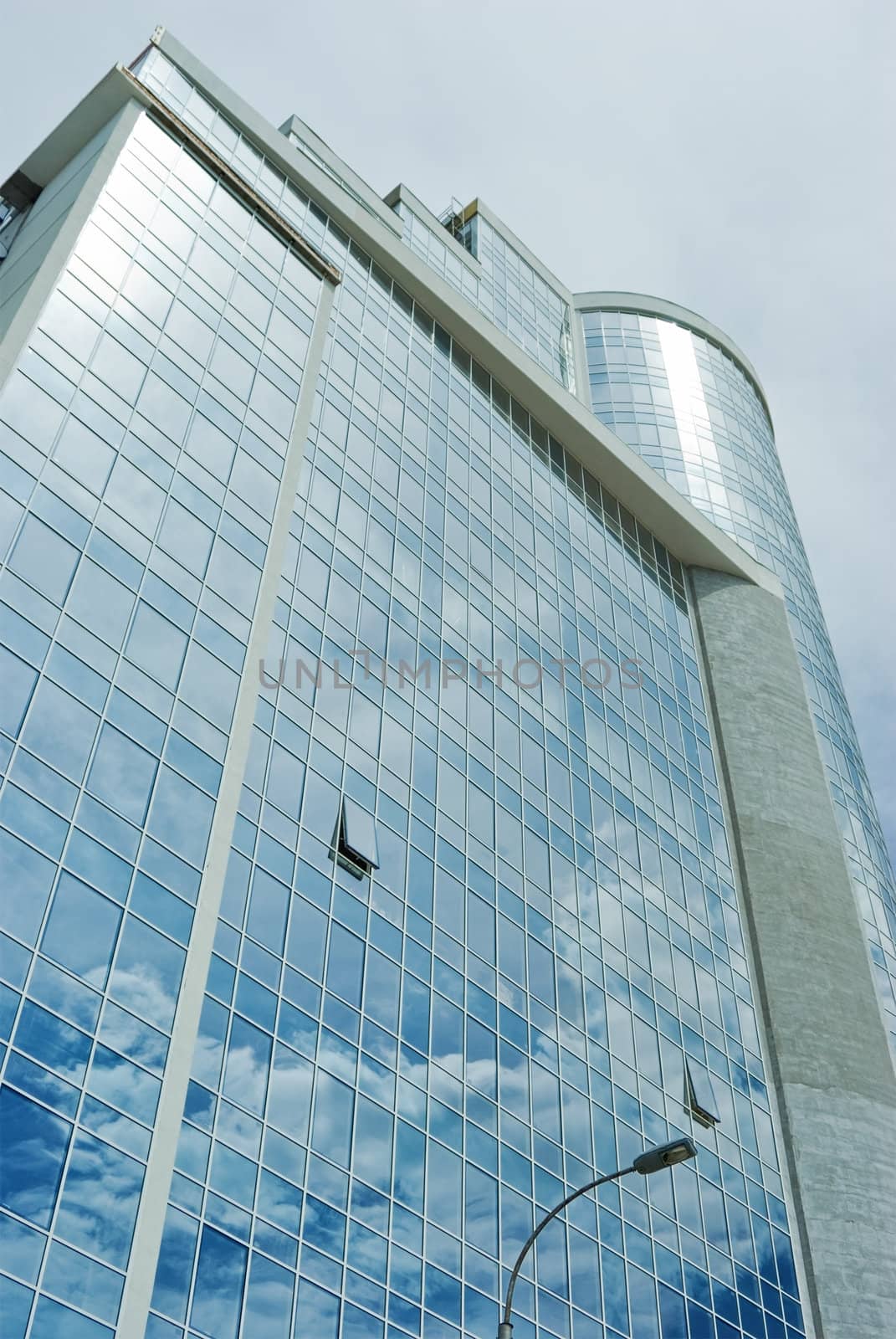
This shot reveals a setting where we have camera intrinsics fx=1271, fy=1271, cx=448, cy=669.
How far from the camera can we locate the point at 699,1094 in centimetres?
4106

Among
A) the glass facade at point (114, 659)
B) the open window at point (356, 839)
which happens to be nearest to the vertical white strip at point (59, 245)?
the glass facade at point (114, 659)

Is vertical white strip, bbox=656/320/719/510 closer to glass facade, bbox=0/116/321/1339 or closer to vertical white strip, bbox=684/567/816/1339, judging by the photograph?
vertical white strip, bbox=684/567/816/1339

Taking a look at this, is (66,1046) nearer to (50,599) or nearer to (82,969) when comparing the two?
(82,969)

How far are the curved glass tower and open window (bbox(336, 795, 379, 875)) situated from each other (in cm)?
3012

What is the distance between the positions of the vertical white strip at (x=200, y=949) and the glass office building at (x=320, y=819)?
0.10m

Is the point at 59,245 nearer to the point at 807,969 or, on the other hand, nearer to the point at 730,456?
the point at 807,969

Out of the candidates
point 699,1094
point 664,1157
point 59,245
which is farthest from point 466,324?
point 664,1157

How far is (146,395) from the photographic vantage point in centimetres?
3403

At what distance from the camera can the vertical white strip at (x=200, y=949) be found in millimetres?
22469

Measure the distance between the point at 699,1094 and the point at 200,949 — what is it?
2108 centimetres

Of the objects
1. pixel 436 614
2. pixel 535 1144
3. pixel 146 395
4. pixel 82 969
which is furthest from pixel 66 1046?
pixel 436 614

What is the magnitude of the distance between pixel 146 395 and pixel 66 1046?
17911 millimetres

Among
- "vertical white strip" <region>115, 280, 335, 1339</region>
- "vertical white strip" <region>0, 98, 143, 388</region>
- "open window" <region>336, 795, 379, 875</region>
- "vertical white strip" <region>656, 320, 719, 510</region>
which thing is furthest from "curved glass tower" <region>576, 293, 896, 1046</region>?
"vertical white strip" <region>0, 98, 143, 388</region>

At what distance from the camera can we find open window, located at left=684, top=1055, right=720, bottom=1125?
133 ft
